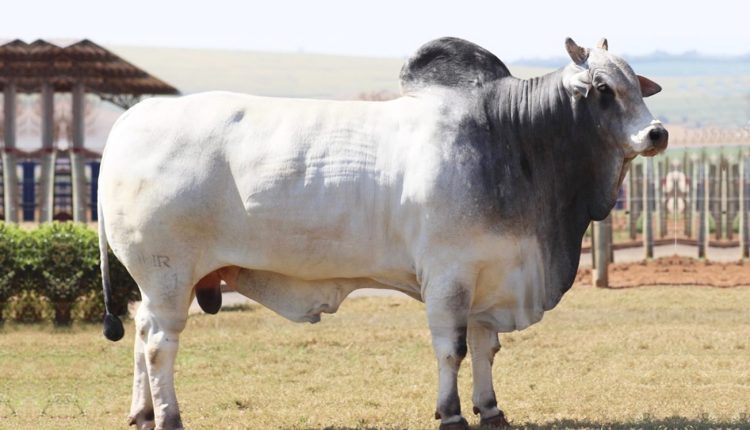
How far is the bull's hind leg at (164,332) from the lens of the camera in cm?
745

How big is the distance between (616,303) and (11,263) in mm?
7040

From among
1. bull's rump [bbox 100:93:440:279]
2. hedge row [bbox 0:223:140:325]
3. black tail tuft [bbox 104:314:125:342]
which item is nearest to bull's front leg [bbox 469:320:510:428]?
bull's rump [bbox 100:93:440:279]

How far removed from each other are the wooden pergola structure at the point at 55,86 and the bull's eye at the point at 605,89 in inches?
759

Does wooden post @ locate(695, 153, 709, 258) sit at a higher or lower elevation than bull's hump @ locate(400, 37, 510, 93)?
lower

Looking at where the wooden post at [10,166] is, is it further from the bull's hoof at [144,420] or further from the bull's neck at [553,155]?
the bull's neck at [553,155]

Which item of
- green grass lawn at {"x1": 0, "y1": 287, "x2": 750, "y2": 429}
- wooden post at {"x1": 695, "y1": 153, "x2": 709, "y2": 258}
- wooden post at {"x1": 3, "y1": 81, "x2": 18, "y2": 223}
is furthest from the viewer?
wooden post at {"x1": 3, "y1": 81, "x2": 18, "y2": 223}

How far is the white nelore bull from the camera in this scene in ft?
23.7

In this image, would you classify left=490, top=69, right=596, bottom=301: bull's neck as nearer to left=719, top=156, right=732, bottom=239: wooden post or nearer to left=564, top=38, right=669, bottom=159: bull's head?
left=564, top=38, right=669, bottom=159: bull's head

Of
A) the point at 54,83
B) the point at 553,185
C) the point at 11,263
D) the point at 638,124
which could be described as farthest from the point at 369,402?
the point at 54,83

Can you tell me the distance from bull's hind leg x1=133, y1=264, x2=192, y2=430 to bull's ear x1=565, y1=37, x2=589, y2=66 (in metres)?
2.53

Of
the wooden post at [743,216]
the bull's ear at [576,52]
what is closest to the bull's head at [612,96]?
the bull's ear at [576,52]

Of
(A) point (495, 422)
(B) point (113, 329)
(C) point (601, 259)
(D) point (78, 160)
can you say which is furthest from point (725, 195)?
(B) point (113, 329)

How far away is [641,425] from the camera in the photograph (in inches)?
314

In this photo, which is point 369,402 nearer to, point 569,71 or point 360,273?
point 360,273
